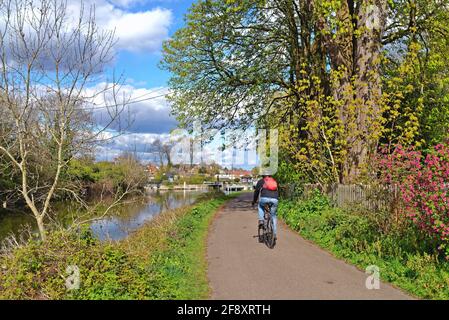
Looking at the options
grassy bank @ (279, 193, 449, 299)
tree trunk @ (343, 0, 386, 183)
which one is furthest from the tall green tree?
grassy bank @ (279, 193, 449, 299)

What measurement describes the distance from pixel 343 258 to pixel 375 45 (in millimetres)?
9131

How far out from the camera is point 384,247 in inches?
349

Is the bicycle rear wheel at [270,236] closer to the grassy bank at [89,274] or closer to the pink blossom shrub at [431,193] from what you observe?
the grassy bank at [89,274]

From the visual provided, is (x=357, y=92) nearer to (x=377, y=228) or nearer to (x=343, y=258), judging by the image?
(x=377, y=228)

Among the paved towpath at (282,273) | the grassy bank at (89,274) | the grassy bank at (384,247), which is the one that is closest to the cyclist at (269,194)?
the paved towpath at (282,273)

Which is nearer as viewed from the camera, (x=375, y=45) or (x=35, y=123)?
(x=35, y=123)

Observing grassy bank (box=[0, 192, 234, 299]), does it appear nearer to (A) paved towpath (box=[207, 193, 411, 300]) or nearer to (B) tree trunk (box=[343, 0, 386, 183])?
(A) paved towpath (box=[207, 193, 411, 300])

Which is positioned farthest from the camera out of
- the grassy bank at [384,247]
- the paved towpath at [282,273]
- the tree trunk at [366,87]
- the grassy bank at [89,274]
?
the tree trunk at [366,87]

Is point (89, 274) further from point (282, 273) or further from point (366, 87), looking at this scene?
point (366, 87)

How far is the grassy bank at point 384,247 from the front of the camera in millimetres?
6883

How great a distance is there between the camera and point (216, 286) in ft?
22.6

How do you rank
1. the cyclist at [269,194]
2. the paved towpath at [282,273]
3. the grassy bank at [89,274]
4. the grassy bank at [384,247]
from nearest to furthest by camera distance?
the grassy bank at [89,274] → the paved towpath at [282,273] → the grassy bank at [384,247] → the cyclist at [269,194]
